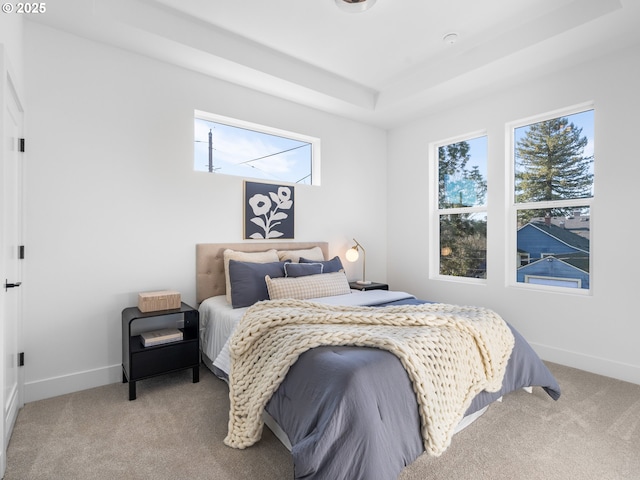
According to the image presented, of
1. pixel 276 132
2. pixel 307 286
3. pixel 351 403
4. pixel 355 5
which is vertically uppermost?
pixel 355 5

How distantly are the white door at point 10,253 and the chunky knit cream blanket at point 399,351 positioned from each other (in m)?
1.16

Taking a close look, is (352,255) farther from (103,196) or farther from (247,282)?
(103,196)

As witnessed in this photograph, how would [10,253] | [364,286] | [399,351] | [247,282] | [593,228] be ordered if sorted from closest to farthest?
[399,351], [10,253], [247,282], [593,228], [364,286]

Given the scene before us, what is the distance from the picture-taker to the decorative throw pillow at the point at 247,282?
2873mm

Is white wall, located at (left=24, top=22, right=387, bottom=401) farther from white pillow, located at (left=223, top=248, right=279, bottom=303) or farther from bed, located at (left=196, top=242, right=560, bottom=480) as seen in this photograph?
bed, located at (left=196, top=242, right=560, bottom=480)

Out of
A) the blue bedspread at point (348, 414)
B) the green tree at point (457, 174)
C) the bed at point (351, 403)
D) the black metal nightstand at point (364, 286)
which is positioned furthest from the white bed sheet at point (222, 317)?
the green tree at point (457, 174)

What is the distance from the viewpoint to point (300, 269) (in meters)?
3.20

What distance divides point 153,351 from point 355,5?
2.91 m

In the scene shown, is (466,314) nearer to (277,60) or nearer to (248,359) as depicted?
(248,359)

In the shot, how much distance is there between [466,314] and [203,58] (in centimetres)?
284

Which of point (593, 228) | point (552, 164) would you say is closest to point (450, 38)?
point (552, 164)

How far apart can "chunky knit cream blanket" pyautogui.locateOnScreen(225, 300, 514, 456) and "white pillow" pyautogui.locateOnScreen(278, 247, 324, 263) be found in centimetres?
132

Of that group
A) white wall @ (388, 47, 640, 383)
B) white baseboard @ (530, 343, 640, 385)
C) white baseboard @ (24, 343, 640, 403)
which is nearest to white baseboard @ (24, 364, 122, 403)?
white baseboard @ (24, 343, 640, 403)

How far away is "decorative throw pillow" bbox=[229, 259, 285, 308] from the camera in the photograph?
287 centimetres
